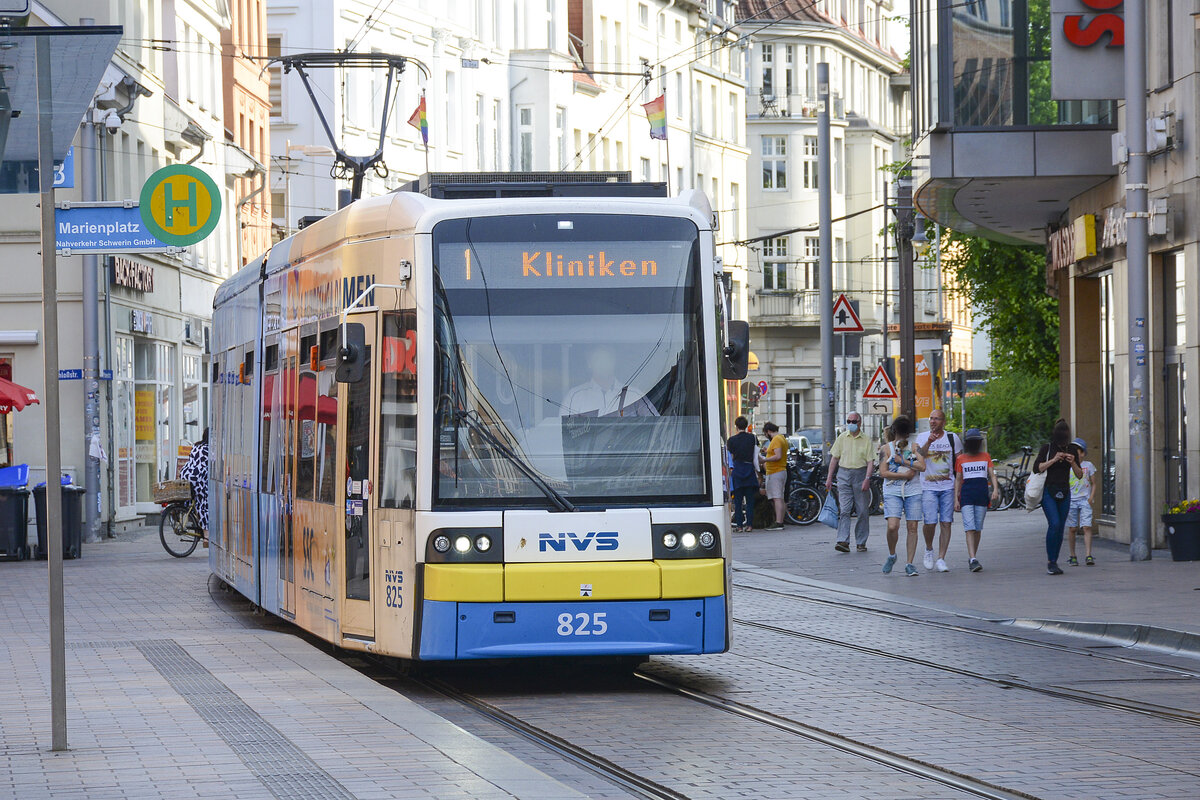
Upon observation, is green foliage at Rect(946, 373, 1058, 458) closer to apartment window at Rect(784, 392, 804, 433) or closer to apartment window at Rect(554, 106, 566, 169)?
apartment window at Rect(554, 106, 566, 169)

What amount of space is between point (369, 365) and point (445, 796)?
5.02 meters

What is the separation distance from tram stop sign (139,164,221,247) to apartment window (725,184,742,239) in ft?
193

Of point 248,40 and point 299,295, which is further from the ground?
point 248,40

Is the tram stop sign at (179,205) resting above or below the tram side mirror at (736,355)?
above

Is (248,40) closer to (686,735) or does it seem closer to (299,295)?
(299,295)

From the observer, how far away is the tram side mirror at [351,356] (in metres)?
11.9

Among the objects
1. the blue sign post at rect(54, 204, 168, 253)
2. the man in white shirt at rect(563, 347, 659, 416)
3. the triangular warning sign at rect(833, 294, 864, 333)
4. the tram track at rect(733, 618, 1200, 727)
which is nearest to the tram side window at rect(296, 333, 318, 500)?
the man in white shirt at rect(563, 347, 659, 416)

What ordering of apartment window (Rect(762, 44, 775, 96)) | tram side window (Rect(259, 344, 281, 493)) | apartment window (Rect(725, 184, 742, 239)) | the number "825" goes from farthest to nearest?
1. apartment window (Rect(762, 44, 775, 96))
2. apartment window (Rect(725, 184, 742, 239))
3. tram side window (Rect(259, 344, 281, 493))
4. the number "825"

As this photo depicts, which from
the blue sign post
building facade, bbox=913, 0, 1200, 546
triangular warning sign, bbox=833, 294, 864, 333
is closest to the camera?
the blue sign post

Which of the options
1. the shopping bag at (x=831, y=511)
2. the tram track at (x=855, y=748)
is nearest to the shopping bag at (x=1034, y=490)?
the shopping bag at (x=831, y=511)

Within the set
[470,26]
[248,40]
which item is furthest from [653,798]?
[470,26]

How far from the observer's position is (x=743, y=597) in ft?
63.3

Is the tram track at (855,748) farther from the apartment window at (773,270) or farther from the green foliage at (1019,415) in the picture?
the apartment window at (773,270)

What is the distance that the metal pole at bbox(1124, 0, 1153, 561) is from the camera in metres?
22.1
